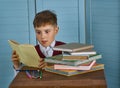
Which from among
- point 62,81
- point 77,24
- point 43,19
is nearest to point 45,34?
point 43,19

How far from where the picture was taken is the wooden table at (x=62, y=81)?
4.04 feet

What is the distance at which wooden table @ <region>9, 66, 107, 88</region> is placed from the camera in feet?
4.04

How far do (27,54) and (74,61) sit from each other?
295mm

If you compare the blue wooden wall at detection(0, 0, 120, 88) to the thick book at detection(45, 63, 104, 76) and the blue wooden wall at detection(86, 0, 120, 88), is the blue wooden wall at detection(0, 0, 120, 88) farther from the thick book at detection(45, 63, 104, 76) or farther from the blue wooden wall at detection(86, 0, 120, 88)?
the thick book at detection(45, 63, 104, 76)

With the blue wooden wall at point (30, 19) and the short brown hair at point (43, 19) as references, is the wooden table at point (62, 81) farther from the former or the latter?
the blue wooden wall at point (30, 19)

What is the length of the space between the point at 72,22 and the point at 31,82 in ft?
4.54

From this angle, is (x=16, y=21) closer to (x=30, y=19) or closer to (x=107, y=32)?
(x=30, y=19)

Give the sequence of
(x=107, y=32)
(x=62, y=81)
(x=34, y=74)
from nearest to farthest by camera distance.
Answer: (x=62, y=81), (x=34, y=74), (x=107, y=32)

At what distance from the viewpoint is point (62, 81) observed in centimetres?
129

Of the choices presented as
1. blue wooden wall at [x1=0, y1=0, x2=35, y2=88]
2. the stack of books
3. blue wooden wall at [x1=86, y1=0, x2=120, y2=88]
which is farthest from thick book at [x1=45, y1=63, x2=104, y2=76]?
blue wooden wall at [x1=0, y1=0, x2=35, y2=88]

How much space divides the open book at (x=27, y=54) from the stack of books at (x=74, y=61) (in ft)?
0.32

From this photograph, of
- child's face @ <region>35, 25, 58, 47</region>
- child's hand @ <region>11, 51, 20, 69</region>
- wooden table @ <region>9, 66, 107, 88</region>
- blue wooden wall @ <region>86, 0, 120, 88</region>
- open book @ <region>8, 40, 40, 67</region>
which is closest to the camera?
wooden table @ <region>9, 66, 107, 88</region>

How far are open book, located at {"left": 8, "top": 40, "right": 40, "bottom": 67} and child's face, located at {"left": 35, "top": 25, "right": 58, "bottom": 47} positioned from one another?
0.85 feet

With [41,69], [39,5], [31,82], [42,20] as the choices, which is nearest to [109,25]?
[39,5]
